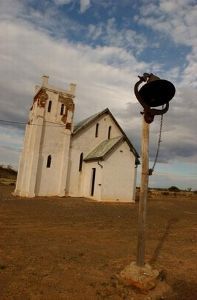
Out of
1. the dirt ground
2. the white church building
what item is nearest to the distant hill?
the white church building

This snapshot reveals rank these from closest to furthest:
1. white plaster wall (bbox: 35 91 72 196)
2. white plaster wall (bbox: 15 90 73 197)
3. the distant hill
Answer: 1. white plaster wall (bbox: 15 90 73 197)
2. white plaster wall (bbox: 35 91 72 196)
3. the distant hill

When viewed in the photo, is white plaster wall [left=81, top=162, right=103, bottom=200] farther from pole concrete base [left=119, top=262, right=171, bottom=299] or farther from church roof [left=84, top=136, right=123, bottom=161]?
pole concrete base [left=119, top=262, right=171, bottom=299]

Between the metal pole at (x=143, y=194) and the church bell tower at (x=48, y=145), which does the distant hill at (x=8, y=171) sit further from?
the metal pole at (x=143, y=194)

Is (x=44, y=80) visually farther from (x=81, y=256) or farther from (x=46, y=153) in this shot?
(x=81, y=256)

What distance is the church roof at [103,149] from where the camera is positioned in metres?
25.2

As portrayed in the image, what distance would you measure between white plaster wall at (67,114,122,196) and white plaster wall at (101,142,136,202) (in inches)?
128

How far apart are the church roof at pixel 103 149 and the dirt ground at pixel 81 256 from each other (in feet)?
36.5

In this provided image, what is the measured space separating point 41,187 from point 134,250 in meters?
17.5

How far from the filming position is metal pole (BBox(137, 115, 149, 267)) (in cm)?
661

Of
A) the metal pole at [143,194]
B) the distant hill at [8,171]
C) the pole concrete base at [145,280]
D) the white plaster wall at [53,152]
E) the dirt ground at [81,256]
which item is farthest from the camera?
the distant hill at [8,171]

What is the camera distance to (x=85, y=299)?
5.61m

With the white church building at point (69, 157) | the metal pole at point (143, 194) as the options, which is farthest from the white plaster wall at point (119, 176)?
the metal pole at point (143, 194)

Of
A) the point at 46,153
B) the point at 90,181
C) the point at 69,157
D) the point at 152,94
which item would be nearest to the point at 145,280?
the point at 152,94

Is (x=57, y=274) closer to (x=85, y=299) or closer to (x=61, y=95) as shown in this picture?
(x=85, y=299)
